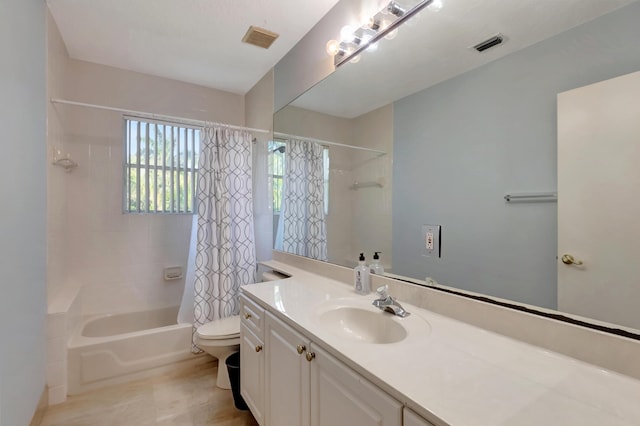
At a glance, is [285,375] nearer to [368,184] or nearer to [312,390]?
[312,390]

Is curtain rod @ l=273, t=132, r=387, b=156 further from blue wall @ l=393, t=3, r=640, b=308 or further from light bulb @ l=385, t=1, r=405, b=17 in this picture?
light bulb @ l=385, t=1, r=405, b=17

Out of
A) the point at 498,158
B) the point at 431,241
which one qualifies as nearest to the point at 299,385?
the point at 431,241

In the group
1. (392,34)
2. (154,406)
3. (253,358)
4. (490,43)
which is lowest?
(154,406)

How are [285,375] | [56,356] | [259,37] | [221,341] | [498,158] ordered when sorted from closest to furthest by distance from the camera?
[498,158] → [285,375] → [56,356] → [221,341] → [259,37]

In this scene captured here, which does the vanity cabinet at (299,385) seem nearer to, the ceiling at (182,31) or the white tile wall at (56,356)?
the white tile wall at (56,356)

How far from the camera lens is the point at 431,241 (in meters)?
1.28

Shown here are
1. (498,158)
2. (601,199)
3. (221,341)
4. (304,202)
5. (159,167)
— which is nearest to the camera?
(601,199)

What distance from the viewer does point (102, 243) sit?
2461 mm

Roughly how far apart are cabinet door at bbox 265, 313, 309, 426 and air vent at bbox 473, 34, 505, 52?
133 centimetres

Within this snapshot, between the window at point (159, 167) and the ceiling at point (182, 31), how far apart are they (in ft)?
1.81

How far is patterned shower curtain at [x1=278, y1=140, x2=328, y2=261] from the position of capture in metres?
2.05

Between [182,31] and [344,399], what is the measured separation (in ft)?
8.05

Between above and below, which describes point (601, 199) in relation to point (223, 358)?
above

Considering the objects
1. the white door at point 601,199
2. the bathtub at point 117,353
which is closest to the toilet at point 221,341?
the bathtub at point 117,353
